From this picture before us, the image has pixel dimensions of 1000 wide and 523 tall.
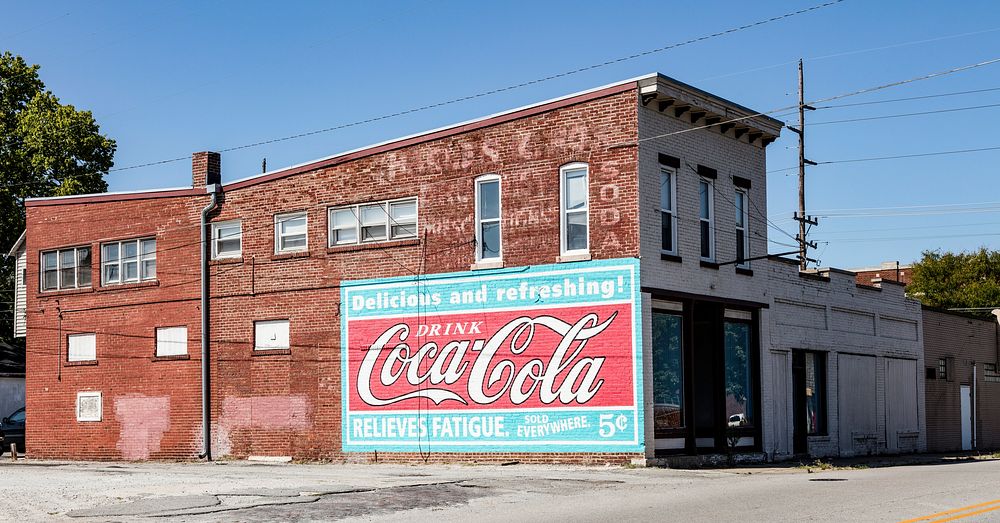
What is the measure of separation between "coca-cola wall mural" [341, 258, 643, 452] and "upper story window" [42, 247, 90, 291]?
34.7ft

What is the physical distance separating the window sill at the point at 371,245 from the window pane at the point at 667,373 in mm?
6547

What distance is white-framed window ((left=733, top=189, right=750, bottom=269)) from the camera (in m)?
28.8

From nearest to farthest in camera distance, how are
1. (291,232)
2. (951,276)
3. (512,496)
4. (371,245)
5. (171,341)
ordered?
1. (512,496)
2. (371,245)
3. (291,232)
4. (171,341)
5. (951,276)

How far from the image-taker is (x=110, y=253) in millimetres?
34750

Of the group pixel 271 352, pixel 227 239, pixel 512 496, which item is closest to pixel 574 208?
pixel 271 352

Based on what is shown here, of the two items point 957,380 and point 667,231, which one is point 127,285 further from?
point 957,380

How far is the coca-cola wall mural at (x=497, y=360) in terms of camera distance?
82.1ft

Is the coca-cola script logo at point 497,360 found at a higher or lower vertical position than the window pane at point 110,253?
lower

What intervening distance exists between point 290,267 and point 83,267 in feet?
28.7

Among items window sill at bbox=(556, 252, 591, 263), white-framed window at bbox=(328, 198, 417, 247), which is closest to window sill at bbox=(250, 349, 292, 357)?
white-framed window at bbox=(328, 198, 417, 247)

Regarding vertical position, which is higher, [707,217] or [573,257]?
[707,217]

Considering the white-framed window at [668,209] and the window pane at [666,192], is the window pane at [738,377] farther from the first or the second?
the window pane at [666,192]

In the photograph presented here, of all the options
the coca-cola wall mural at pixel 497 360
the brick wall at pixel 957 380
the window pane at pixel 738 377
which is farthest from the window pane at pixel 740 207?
the brick wall at pixel 957 380

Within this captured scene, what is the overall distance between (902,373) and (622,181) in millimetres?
16166
